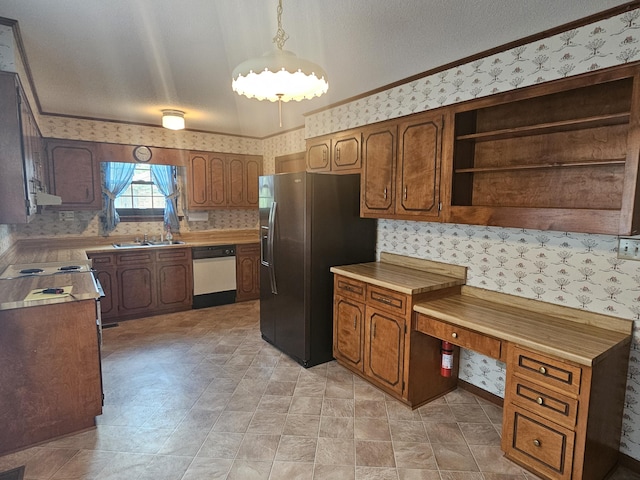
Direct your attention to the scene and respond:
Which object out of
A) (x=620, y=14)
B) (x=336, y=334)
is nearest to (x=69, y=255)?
(x=336, y=334)

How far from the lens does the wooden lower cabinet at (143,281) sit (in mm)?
4324

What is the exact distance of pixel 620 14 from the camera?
6.12 feet

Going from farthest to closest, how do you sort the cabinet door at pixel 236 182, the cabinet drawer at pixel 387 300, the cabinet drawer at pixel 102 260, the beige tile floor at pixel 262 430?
the cabinet door at pixel 236 182 < the cabinet drawer at pixel 102 260 < the cabinet drawer at pixel 387 300 < the beige tile floor at pixel 262 430

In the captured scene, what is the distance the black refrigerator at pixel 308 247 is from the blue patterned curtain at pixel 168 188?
222 centimetres

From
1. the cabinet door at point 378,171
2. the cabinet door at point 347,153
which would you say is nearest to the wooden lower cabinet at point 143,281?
the cabinet door at point 347,153

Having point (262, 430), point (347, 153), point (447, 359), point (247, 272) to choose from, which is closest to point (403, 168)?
point (347, 153)

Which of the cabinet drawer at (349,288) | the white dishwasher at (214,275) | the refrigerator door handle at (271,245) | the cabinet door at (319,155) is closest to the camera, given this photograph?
the cabinet drawer at (349,288)

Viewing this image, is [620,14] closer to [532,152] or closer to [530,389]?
[532,152]

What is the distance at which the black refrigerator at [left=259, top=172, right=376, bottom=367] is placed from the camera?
3133mm

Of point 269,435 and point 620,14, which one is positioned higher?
point 620,14

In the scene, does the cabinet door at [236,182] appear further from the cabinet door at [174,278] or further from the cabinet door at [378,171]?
the cabinet door at [378,171]

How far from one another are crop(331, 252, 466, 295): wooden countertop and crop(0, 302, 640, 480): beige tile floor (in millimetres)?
901

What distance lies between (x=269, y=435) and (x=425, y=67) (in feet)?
9.46

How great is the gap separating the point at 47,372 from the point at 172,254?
258 cm
